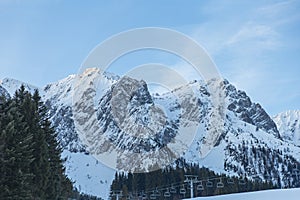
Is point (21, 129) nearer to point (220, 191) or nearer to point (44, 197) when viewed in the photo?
point (44, 197)

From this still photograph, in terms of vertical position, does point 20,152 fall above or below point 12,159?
above

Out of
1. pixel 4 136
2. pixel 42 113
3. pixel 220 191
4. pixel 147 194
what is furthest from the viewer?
pixel 220 191

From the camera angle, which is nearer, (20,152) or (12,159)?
(12,159)

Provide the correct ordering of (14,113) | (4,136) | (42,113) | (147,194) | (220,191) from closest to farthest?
(4,136) < (14,113) < (42,113) < (147,194) < (220,191)

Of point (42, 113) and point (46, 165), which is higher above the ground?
point (42, 113)

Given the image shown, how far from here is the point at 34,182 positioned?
24.9m

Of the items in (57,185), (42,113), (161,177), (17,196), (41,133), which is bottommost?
(17,196)

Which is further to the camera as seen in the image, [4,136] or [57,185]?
[57,185]

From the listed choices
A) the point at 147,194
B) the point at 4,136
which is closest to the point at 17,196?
the point at 4,136

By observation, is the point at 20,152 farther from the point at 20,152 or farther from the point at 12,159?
the point at 12,159

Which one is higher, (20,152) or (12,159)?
(20,152)

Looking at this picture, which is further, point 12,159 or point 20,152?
point 20,152

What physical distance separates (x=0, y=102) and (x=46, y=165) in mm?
5730

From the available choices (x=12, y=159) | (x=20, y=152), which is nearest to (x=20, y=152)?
(x=20, y=152)
